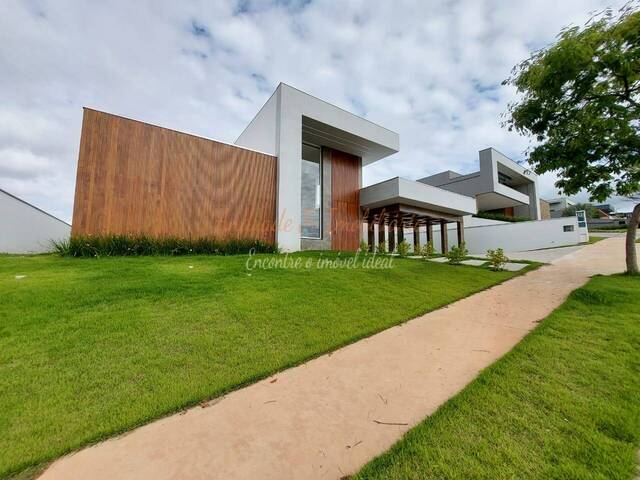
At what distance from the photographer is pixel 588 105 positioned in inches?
217

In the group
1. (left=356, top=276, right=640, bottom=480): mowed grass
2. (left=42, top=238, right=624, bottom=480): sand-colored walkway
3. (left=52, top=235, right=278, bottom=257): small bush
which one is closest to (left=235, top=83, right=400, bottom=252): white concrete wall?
(left=52, top=235, right=278, bottom=257): small bush

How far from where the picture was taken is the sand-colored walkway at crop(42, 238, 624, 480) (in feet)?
4.67

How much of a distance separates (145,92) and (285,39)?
4.65 meters

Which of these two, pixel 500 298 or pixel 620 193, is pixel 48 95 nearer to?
pixel 500 298

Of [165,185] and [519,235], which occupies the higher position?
[165,185]

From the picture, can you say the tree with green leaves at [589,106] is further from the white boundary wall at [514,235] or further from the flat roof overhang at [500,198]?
the flat roof overhang at [500,198]

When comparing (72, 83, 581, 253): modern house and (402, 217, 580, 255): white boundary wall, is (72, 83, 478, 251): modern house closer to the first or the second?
(72, 83, 581, 253): modern house

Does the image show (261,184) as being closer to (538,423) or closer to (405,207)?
(405,207)

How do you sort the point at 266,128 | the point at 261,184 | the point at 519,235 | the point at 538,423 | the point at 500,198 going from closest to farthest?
1. the point at 538,423
2. the point at 261,184
3. the point at 266,128
4. the point at 519,235
5. the point at 500,198

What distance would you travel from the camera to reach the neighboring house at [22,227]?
8.09 meters

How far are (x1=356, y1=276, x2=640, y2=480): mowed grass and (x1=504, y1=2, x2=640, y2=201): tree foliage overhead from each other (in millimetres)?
5011

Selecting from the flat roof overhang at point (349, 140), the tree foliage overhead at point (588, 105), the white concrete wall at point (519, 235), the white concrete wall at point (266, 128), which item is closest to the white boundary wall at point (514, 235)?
the white concrete wall at point (519, 235)

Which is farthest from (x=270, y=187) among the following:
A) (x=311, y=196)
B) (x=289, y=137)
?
(x=311, y=196)

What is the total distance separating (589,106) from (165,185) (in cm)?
1051
